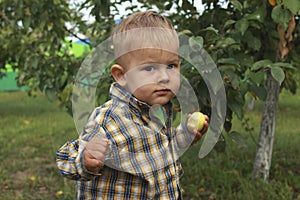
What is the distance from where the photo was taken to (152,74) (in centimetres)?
142

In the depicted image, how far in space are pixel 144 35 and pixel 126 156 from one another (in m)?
0.37

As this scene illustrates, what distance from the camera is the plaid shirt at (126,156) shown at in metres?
1.43

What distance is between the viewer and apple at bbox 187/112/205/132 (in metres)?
1.58

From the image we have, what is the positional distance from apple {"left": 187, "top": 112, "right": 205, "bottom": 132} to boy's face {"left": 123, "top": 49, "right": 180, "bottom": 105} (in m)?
0.17

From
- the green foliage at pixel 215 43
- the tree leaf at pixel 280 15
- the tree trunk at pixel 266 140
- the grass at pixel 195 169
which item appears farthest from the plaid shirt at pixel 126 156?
the tree trunk at pixel 266 140

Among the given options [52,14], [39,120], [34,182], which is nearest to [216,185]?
[34,182]

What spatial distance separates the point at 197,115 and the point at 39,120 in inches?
255

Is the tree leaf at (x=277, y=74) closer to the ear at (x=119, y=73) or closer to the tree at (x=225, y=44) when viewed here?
the tree at (x=225, y=44)

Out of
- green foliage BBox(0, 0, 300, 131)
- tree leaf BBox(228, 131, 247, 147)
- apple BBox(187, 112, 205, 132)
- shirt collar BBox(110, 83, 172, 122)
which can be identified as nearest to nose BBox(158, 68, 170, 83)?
shirt collar BBox(110, 83, 172, 122)

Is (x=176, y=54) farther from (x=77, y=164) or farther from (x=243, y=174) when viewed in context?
(x=243, y=174)

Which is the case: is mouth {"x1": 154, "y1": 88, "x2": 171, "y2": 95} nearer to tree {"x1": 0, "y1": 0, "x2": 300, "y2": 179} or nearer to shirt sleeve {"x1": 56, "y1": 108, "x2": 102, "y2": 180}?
shirt sleeve {"x1": 56, "y1": 108, "x2": 102, "y2": 180}

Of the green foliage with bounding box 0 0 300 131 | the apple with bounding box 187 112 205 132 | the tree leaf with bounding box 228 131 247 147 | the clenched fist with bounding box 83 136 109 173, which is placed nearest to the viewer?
the clenched fist with bounding box 83 136 109 173

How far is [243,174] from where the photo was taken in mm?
3980

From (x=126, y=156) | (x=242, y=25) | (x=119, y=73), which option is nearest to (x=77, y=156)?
(x=126, y=156)
